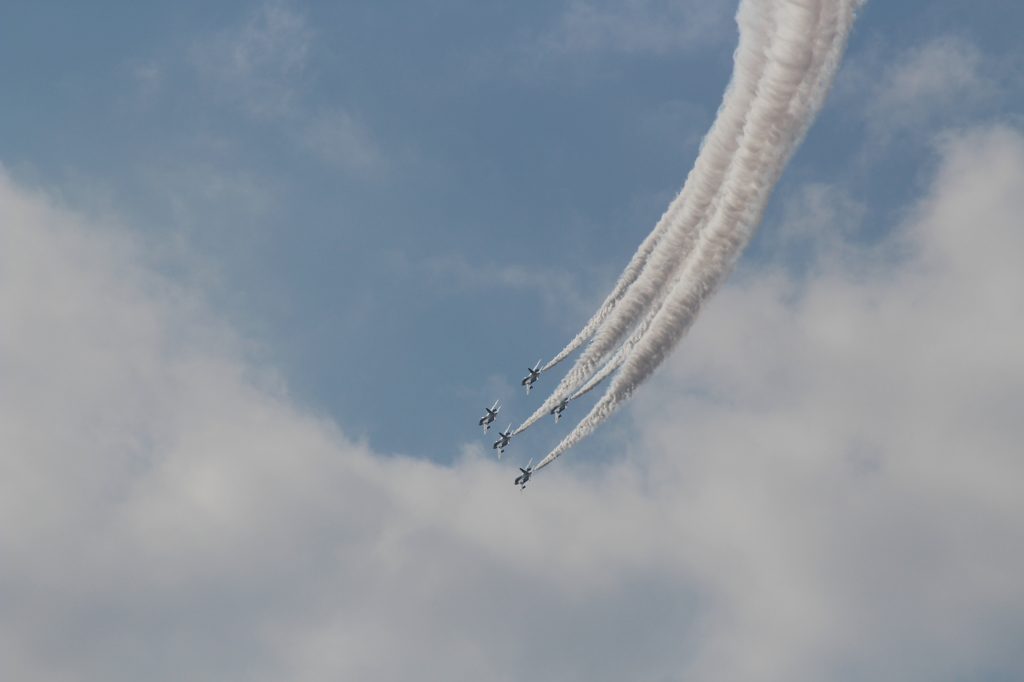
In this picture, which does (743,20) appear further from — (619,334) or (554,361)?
(554,361)

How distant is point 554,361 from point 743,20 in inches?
869

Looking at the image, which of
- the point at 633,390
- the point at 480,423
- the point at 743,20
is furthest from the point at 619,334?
the point at 480,423

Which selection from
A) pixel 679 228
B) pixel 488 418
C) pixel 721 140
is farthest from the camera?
pixel 488 418

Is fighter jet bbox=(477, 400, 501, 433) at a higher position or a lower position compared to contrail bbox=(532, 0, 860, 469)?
higher

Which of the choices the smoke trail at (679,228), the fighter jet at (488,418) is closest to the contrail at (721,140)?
the smoke trail at (679,228)

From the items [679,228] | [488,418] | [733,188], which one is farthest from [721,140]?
[488,418]

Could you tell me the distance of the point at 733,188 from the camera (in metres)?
28.6

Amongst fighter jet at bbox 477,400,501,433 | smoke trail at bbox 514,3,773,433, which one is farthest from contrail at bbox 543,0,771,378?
fighter jet at bbox 477,400,501,433

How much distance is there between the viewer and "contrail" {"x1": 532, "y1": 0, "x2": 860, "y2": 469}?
2330 cm

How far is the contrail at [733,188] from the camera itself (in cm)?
2330

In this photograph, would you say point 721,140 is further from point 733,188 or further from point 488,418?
point 488,418

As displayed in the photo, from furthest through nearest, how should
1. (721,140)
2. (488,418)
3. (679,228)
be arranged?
1. (488,418)
2. (679,228)
3. (721,140)

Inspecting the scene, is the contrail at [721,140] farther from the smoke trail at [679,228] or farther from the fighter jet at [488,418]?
the fighter jet at [488,418]

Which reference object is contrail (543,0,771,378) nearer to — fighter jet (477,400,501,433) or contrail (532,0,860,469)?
contrail (532,0,860,469)
